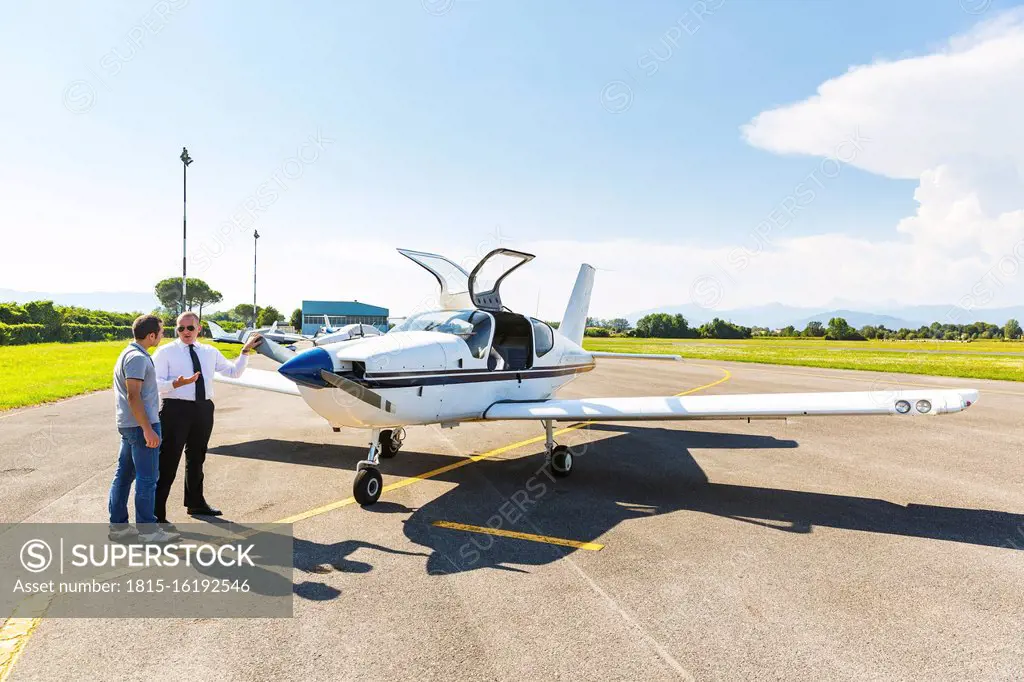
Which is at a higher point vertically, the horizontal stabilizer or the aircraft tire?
the horizontal stabilizer

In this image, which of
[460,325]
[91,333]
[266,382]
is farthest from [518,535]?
[91,333]

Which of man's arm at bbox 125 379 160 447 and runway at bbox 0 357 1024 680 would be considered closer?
runway at bbox 0 357 1024 680

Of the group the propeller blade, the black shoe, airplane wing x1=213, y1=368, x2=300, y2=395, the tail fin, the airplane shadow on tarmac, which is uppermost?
the tail fin

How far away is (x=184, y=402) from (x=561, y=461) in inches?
200

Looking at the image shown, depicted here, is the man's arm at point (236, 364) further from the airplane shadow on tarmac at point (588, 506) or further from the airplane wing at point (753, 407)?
the airplane wing at point (753, 407)

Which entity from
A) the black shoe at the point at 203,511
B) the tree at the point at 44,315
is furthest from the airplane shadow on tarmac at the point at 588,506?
the tree at the point at 44,315

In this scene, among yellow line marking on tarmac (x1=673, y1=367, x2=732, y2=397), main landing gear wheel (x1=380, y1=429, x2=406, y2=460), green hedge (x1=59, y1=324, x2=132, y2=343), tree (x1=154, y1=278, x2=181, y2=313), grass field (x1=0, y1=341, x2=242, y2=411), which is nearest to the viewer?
main landing gear wheel (x1=380, y1=429, x2=406, y2=460)

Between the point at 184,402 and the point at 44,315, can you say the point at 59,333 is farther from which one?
the point at 184,402

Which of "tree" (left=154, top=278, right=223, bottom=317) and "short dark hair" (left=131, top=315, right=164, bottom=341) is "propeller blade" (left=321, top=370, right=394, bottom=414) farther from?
"tree" (left=154, top=278, right=223, bottom=317)

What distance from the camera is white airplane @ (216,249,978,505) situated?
20.4ft

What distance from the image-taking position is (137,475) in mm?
4926

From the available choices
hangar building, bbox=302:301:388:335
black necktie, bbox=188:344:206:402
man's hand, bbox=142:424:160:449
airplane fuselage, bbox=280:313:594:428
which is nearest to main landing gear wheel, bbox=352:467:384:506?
airplane fuselage, bbox=280:313:594:428

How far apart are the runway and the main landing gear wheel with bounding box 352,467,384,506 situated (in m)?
→ 0.15

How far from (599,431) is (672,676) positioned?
8605mm
